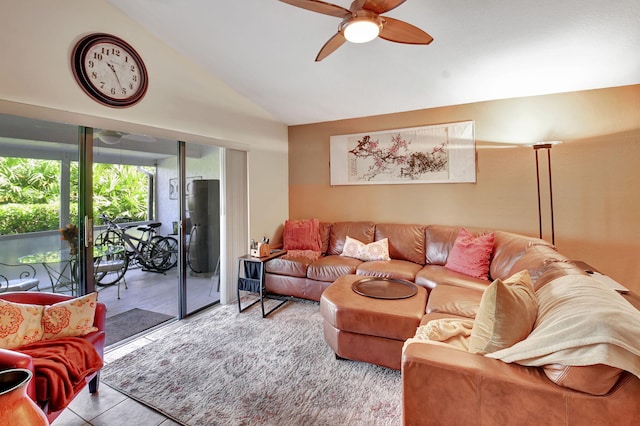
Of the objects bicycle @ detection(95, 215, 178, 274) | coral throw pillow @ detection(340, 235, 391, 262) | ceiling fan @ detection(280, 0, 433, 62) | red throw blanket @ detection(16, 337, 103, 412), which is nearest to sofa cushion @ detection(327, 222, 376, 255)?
coral throw pillow @ detection(340, 235, 391, 262)

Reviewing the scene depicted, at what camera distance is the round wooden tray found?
2332mm

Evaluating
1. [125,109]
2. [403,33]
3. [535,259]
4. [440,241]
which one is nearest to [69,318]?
[125,109]

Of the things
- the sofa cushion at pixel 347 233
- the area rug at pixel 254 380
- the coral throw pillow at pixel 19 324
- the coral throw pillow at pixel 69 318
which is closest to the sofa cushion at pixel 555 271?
the area rug at pixel 254 380

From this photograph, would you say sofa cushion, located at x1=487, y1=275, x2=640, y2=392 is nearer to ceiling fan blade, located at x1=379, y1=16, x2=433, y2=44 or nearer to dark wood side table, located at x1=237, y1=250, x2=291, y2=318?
ceiling fan blade, located at x1=379, y1=16, x2=433, y2=44

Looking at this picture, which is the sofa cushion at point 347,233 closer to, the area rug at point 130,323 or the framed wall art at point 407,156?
the framed wall art at point 407,156

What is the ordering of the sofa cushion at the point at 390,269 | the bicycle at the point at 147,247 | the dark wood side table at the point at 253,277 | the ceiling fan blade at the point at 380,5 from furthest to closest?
the bicycle at the point at 147,247 → the dark wood side table at the point at 253,277 → the sofa cushion at the point at 390,269 → the ceiling fan blade at the point at 380,5

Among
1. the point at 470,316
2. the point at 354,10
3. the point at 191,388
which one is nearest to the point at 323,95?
the point at 354,10

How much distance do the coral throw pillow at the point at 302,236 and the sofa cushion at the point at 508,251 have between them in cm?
216

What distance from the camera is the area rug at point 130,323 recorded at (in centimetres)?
264

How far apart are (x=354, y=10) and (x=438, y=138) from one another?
244 cm

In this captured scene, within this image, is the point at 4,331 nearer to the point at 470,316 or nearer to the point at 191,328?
the point at 191,328

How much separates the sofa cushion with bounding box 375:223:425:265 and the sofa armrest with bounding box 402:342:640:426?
2.28 meters

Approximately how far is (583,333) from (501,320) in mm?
279

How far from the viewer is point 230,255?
11.5ft
